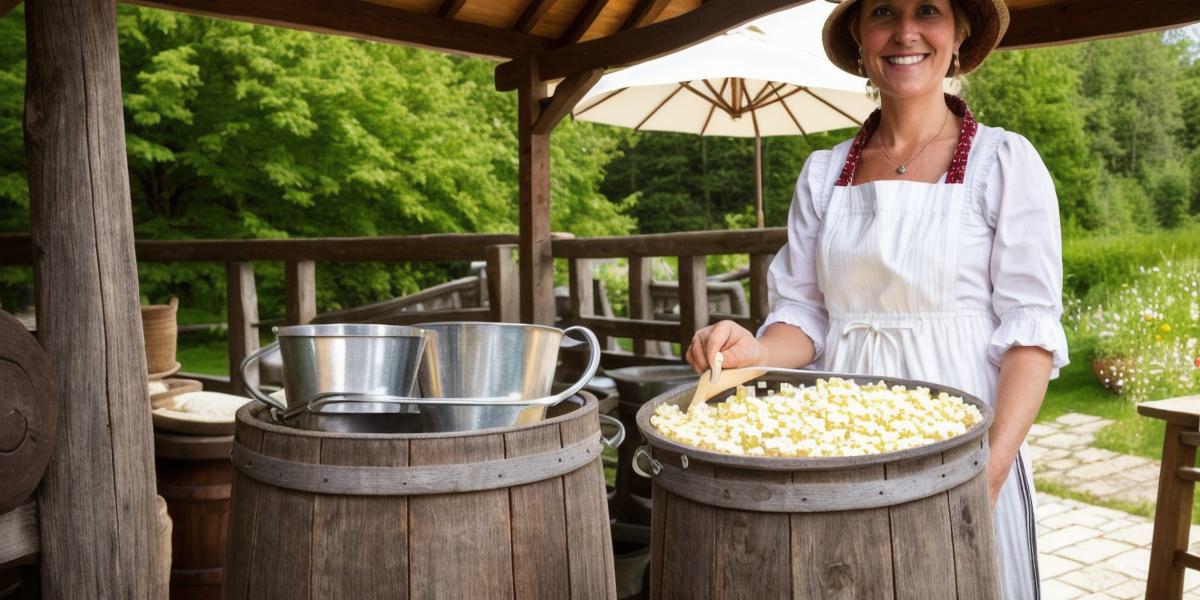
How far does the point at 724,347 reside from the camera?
176cm

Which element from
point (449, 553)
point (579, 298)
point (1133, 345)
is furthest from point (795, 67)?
point (1133, 345)

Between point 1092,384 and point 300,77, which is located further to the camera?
point 300,77

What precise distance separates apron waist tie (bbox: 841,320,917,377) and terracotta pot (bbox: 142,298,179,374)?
159 inches

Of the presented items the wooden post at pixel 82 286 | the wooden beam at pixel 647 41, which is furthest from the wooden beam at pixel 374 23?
the wooden post at pixel 82 286

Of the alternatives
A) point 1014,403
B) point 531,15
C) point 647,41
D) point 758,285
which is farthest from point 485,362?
point 531,15

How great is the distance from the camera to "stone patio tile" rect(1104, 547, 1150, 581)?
4766mm

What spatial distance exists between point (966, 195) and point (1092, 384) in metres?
8.54

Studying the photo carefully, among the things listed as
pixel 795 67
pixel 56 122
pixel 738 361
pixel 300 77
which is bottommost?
pixel 738 361

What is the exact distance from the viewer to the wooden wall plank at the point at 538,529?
1.58 meters

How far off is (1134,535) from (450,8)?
4590 millimetres

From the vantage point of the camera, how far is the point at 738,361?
5.85 feet

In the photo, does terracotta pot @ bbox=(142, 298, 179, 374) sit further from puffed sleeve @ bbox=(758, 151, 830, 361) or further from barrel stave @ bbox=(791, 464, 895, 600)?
barrel stave @ bbox=(791, 464, 895, 600)

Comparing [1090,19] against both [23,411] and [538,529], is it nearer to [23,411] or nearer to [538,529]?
[538,529]

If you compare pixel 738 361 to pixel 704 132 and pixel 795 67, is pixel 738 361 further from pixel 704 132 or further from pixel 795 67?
pixel 704 132
